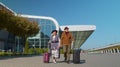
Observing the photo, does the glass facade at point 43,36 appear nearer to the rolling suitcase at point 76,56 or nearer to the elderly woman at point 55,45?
the elderly woman at point 55,45

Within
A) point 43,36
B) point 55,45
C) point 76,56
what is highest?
point 43,36

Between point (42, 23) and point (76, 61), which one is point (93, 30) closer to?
point (42, 23)

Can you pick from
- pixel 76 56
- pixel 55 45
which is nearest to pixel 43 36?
pixel 55 45

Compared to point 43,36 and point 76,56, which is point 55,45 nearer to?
point 76,56

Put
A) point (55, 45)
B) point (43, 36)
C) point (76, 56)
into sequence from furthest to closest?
point (43, 36) → point (55, 45) → point (76, 56)

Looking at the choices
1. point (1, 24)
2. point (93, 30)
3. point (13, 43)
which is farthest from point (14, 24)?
point (93, 30)

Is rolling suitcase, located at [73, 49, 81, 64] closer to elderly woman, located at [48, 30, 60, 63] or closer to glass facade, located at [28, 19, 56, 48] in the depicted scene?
elderly woman, located at [48, 30, 60, 63]

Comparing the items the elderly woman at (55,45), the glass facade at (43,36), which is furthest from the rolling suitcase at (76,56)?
the glass facade at (43,36)

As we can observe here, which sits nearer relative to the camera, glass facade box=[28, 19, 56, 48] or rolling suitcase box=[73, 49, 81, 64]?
rolling suitcase box=[73, 49, 81, 64]

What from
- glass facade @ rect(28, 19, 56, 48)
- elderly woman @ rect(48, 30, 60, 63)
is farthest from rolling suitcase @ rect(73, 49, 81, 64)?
glass facade @ rect(28, 19, 56, 48)

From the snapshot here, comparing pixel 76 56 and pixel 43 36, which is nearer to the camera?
pixel 76 56

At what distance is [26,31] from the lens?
45688 millimetres

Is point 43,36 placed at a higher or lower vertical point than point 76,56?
higher

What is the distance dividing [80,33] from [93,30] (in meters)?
6.51
